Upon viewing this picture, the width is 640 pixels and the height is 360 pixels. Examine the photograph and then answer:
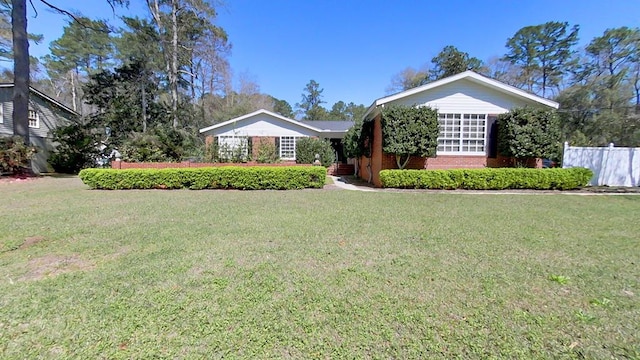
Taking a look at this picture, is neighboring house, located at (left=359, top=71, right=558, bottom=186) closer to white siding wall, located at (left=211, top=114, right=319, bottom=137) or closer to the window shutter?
the window shutter

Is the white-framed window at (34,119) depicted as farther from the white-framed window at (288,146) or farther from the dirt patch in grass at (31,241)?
the dirt patch in grass at (31,241)

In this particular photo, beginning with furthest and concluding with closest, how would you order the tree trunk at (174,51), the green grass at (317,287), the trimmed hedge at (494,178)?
1. the tree trunk at (174,51)
2. the trimmed hedge at (494,178)
3. the green grass at (317,287)

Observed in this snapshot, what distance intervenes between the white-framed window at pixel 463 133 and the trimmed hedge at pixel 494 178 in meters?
1.74

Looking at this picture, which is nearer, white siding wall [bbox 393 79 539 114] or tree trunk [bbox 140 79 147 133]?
white siding wall [bbox 393 79 539 114]

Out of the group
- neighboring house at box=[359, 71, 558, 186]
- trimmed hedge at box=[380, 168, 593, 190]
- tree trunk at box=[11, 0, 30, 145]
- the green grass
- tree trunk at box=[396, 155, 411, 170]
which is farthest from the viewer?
tree trunk at box=[11, 0, 30, 145]

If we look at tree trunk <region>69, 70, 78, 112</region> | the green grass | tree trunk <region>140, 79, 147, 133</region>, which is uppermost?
tree trunk <region>69, 70, 78, 112</region>

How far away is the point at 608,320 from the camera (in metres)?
2.43

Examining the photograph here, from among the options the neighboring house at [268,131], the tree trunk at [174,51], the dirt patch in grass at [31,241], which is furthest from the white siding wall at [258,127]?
the dirt patch in grass at [31,241]

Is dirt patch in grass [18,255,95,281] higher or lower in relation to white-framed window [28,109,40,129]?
lower

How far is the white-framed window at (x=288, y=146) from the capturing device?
1975cm

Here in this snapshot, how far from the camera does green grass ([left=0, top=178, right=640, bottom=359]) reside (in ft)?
7.00

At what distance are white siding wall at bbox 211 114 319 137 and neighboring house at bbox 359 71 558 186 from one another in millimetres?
9026

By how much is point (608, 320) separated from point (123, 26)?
26.7 meters

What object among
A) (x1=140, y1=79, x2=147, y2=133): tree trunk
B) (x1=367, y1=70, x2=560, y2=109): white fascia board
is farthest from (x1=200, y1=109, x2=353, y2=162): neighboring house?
(x1=367, y1=70, x2=560, y2=109): white fascia board
